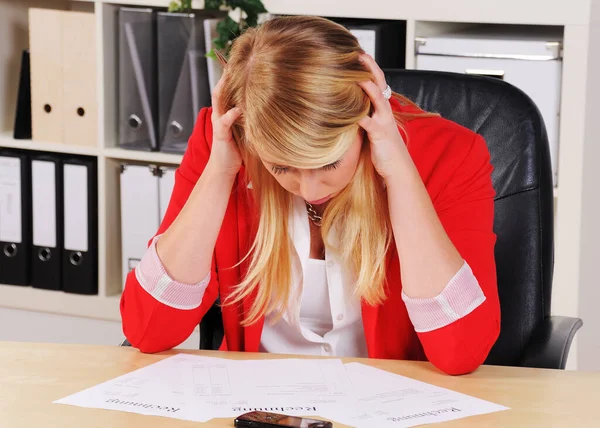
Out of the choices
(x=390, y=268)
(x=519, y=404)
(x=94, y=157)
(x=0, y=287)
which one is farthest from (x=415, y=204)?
(x=0, y=287)

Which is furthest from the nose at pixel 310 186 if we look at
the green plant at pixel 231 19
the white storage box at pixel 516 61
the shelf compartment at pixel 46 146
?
the shelf compartment at pixel 46 146

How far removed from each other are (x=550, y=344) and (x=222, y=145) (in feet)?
1.90

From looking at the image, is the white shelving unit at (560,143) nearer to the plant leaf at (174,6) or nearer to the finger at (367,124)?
the plant leaf at (174,6)

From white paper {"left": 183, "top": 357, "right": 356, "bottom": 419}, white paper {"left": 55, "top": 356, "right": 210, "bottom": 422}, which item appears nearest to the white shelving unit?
white paper {"left": 183, "top": 357, "right": 356, "bottom": 419}

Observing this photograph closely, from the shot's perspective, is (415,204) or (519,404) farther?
(415,204)

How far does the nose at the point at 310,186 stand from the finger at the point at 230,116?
13cm

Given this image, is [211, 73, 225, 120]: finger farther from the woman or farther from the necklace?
the necklace

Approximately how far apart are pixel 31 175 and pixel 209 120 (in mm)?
1466

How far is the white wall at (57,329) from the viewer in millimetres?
2982

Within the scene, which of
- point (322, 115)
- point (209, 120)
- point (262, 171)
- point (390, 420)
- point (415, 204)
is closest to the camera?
point (390, 420)

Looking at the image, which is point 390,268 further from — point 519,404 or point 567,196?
point 567,196

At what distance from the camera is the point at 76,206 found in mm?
2891

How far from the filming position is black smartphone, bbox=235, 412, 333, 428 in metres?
1.11

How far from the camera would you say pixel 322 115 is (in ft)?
4.24
